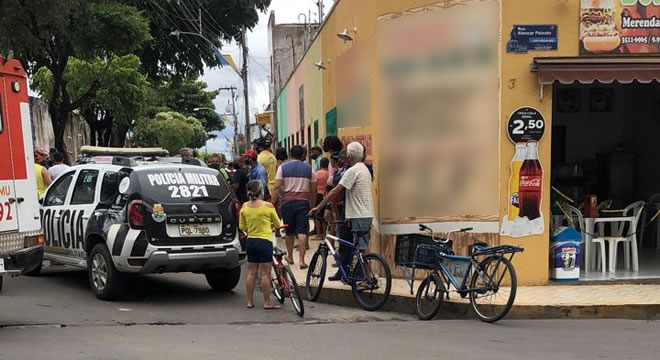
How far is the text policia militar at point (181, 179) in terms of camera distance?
25.1 feet

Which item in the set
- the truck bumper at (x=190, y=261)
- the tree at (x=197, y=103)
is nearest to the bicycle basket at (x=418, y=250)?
the truck bumper at (x=190, y=261)

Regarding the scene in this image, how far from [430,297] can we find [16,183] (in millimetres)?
4650

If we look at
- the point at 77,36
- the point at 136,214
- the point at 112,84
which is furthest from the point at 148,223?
the point at 112,84

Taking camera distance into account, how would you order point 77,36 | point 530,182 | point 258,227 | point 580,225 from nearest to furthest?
point 258,227 → point 530,182 → point 580,225 → point 77,36

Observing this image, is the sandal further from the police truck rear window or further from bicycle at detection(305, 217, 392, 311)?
the police truck rear window

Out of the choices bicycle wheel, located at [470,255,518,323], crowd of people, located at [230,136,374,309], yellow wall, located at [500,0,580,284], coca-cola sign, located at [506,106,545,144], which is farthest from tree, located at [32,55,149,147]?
bicycle wheel, located at [470,255,518,323]

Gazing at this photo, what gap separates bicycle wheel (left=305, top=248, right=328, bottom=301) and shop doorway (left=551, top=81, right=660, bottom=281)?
4.84m

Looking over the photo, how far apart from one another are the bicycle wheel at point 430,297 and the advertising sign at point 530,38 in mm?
3188

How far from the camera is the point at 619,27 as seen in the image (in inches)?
316

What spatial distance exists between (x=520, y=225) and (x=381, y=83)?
8.77ft

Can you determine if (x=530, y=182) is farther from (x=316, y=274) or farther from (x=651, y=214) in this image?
(x=651, y=214)

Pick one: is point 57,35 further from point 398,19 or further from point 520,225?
point 520,225

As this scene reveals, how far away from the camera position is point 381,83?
863cm

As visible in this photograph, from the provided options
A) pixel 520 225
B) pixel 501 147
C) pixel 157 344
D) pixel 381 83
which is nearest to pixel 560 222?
pixel 520 225
